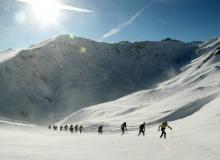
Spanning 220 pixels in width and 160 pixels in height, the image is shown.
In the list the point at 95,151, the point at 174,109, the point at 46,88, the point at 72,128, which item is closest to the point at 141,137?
the point at 95,151

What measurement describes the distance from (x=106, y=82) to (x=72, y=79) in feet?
60.8

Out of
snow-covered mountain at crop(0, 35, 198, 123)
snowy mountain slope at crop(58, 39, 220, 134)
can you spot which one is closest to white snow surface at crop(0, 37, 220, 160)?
snowy mountain slope at crop(58, 39, 220, 134)

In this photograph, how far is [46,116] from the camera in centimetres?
15400

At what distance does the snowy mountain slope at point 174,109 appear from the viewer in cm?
5227

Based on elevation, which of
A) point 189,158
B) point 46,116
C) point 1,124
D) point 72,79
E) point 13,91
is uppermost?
point 72,79

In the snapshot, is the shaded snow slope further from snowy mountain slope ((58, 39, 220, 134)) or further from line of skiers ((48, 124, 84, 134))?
line of skiers ((48, 124, 84, 134))

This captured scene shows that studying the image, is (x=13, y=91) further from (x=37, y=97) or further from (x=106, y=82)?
(x=106, y=82)

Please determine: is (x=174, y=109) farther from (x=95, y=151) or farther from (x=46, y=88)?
(x=46, y=88)

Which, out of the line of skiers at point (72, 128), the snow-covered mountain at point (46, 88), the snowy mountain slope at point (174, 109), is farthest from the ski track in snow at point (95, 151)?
the snow-covered mountain at point (46, 88)

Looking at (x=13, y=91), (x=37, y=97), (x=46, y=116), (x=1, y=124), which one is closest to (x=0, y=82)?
(x=13, y=91)

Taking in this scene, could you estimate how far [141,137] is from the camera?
1342 inches

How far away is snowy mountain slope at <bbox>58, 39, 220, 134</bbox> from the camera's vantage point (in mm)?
52269

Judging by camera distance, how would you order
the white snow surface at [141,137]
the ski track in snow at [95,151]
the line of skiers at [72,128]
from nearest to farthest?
1. the ski track in snow at [95,151]
2. the white snow surface at [141,137]
3. the line of skiers at [72,128]

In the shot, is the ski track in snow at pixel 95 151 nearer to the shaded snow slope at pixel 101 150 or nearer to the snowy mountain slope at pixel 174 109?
the shaded snow slope at pixel 101 150
